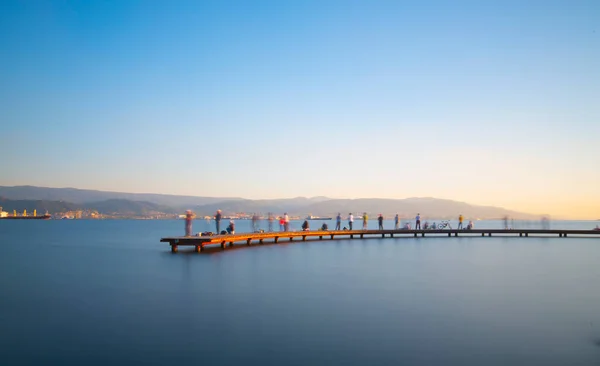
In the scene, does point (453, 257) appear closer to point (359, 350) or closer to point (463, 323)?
point (463, 323)

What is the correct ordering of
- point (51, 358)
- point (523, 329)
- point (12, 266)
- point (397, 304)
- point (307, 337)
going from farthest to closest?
point (12, 266) < point (397, 304) < point (523, 329) < point (307, 337) < point (51, 358)

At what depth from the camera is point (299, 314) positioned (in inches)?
546

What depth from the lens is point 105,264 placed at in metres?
27.3

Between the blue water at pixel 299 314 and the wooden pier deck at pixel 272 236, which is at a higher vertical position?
the wooden pier deck at pixel 272 236

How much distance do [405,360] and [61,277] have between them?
1732 cm

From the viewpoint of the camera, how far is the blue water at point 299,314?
33.8 ft

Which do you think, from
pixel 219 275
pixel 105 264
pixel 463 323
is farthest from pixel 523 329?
pixel 105 264

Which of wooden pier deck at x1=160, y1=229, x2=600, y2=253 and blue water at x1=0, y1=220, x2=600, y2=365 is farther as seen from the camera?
wooden pier deck at x1=160, y1=229, x2=600, y2=253

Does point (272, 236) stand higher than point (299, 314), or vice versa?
point (272, 236)

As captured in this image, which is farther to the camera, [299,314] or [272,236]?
[272,236]

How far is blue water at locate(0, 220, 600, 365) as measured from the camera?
33.8 ft

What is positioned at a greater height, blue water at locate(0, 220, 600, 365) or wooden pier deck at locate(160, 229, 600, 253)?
wooden pier deck at locate(160, 229, 600, 253)

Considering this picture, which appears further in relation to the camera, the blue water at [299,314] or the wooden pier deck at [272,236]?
the wooden pier deck at [272,236]

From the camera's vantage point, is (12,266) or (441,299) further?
(12,266)
